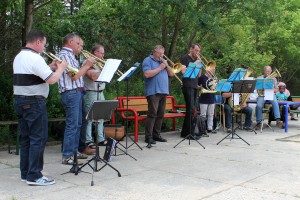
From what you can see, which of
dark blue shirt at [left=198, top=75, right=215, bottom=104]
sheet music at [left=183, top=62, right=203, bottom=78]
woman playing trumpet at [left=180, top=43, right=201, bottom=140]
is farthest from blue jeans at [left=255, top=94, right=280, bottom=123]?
sheet music at [left=183, top=62, right=203, bottom=78]

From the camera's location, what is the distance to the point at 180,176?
5715mm

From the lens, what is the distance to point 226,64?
15.4m

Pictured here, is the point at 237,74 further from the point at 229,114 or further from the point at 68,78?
the point at 68,78

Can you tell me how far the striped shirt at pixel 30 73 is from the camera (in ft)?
16.0

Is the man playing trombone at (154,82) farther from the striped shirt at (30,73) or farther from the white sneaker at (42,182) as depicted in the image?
the striped shirt at (30,73)

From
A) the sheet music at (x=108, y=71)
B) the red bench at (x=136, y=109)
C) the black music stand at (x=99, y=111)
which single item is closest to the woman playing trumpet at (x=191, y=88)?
the red bench at (x=136, y=109)

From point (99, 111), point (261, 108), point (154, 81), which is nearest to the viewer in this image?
point (99, 111)

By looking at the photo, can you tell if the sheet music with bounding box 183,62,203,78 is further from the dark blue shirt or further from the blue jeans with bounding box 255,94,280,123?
the blue jeans with bounding box 255,94,280,123

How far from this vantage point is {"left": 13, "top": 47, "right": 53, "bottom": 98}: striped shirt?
4.89 metres

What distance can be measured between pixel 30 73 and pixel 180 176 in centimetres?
250

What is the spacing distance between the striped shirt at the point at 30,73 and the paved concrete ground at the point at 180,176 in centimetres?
123

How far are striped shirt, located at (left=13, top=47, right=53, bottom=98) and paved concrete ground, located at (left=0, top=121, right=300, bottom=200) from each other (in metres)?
1.23

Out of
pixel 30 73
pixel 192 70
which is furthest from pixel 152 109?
pixel 30 73

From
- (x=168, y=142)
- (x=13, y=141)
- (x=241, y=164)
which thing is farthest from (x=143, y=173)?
(x=13, y=141)
